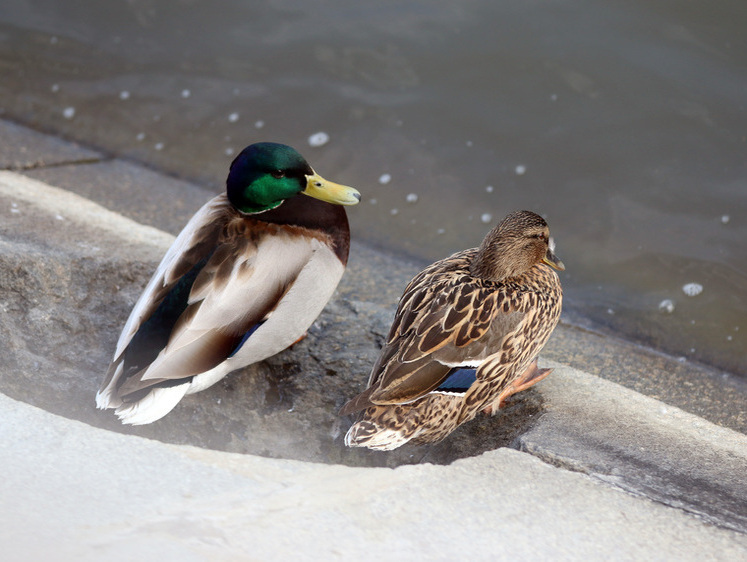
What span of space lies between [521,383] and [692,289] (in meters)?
1.74

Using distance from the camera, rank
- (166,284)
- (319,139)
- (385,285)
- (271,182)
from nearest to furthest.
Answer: (166,284)
(271,182)
(385,285)
(319,139)

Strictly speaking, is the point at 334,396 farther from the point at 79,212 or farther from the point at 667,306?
the point at 667,306

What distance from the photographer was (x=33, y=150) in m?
5.03

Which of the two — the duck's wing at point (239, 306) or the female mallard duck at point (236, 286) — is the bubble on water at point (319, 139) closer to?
the female mallard duck at point (236, 286)

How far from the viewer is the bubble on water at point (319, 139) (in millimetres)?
5105

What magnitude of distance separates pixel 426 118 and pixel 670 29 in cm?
142

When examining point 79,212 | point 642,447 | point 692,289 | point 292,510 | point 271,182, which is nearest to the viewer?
point 292,510

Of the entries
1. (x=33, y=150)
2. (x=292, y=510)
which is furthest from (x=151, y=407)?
(x=33, y=150)

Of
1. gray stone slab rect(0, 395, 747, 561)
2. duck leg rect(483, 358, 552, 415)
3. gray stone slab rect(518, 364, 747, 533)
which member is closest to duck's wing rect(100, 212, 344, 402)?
gray stone slab rect(0, 395, 747, 561)

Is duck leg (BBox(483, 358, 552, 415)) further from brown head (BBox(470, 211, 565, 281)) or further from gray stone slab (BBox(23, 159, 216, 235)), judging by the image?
gray stone slab (BBox(23, 159, 216, 235))

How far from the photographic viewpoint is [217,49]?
5.66 meters

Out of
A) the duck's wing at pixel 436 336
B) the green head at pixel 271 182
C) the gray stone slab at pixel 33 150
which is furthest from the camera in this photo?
the gray stone slab at pixel 33 150

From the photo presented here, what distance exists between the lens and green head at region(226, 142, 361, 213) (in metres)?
2.91

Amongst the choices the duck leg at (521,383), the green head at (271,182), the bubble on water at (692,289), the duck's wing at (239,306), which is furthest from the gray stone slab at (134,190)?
the bubble on water at (692,289)
